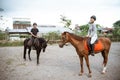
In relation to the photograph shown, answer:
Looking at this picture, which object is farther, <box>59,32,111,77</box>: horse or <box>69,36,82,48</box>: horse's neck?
<box>69,36,82,48</box>: horse's neck

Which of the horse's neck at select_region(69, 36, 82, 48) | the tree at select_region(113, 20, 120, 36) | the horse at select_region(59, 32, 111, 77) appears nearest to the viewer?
the horse at select_region(59, 32, 111, 77)

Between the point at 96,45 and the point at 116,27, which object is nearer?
the point at 96,45

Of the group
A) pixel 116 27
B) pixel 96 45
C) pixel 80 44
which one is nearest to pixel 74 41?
pixel 80 44

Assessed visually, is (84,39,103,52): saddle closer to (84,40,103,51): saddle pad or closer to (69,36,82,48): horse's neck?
(84,40,103,51): saddle pad

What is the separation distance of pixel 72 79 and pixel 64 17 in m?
27.3

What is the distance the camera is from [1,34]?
16.0 metres

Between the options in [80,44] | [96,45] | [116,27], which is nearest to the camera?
[80,44]

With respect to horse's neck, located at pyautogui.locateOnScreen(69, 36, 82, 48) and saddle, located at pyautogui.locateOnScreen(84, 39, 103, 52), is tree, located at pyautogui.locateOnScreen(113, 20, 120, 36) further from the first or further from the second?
horse's neck, located at pyautogui.locateOnScreen(69, 36, 82, 48)

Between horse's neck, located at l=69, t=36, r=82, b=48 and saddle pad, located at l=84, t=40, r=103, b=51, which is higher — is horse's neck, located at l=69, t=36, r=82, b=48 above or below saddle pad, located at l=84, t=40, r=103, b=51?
above

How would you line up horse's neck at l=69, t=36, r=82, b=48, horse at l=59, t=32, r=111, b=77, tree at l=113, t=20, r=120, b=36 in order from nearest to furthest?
horse at l=59, t=32, r=111, b=77 → horse's neck at l=69, t=36, r=82, b=48 → tree at l=113, t=20, r=120, b=36

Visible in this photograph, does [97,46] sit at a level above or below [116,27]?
below

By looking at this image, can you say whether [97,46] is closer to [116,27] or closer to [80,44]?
[80,44]

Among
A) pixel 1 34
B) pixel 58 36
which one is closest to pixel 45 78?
pixel 1 34

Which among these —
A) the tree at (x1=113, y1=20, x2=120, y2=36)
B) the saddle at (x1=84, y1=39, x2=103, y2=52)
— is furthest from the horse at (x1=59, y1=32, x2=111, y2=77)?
the tree at (x1=113, y1=20, x2=120, y2=36)
